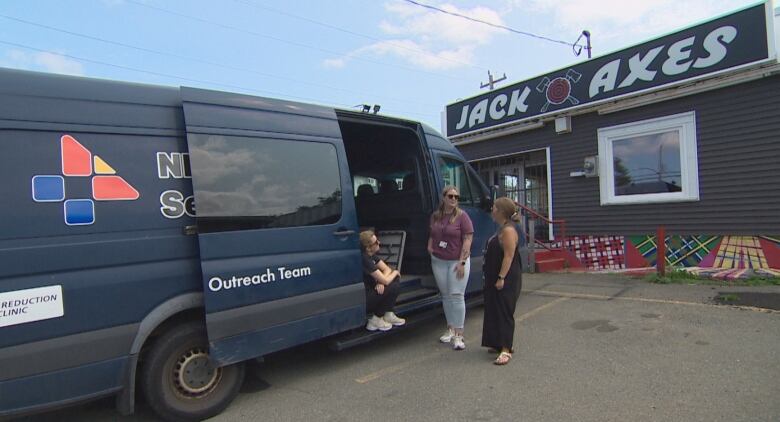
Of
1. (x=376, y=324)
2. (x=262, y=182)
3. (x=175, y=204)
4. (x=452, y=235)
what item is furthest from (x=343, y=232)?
(x=175, y=204)

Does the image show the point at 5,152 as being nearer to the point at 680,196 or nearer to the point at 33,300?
the point at 33,300

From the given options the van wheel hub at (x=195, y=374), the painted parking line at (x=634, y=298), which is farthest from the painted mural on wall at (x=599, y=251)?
the van wheel hub at (x=195, y=374)

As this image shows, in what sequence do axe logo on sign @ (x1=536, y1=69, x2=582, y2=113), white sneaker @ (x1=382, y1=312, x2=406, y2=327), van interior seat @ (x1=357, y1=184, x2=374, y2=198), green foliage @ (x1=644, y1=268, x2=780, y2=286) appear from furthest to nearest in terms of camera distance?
axe logo on sign @ (x1=536, y1=69, x2=582, y2=113) < green foliage @ (x1=644, y1=268, x2=780, y2=286) < van interior seat @ (x1=357, y1=184, x2=374, y2=198) < white sneaker @ (x1=382, y1=312, x2=406, y2=327)

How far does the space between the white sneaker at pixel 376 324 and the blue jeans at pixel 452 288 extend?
685 mm

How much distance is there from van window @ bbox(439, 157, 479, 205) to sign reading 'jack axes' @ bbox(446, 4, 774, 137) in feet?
16.7

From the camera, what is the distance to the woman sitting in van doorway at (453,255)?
4.73 metres

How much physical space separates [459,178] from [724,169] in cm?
542

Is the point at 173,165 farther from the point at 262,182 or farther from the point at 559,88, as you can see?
the point at 559,88

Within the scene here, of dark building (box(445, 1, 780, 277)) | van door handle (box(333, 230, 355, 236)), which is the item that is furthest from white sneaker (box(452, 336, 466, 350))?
dark building (box(445, 1, 780, 277))

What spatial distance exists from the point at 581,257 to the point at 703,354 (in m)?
6.03

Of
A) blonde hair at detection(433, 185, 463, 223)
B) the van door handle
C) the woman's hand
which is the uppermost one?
blonde hair at detection(433, 185, 463, 223)

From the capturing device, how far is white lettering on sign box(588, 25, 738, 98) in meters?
7.92

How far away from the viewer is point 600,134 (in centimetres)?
976

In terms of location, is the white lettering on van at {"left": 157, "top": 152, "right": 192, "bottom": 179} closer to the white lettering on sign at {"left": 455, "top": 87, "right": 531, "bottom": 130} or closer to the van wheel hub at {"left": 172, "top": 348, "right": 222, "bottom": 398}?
the van wheel hub at {"left": 172, "top": 348, "right": 222, "bottom": 398}
